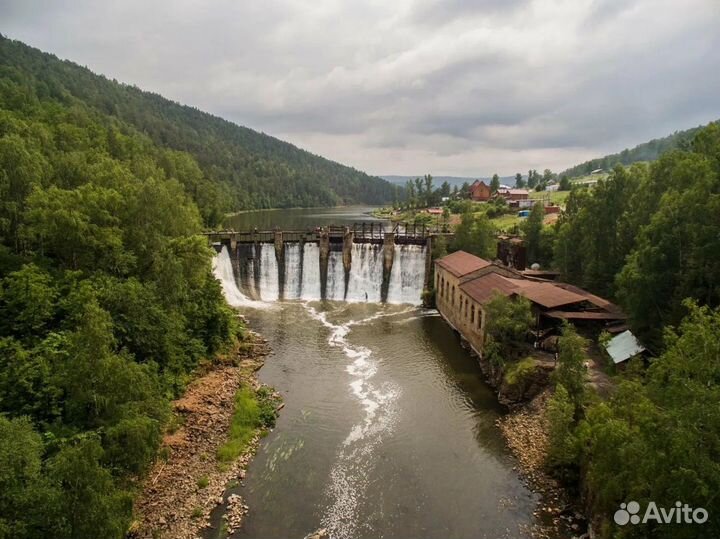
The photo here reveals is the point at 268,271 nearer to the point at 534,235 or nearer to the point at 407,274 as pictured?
the point at 407,274

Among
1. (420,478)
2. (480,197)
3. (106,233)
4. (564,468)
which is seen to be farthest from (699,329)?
(480,197)

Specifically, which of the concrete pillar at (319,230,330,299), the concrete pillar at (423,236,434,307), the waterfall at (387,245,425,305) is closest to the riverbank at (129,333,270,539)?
the concrete pillar at (319,230,330,299)

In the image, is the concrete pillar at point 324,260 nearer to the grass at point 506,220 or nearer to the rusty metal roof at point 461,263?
the rusty metal roof at point 461,263

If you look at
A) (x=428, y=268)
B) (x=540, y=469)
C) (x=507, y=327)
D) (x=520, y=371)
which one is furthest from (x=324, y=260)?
(x=540, y=469)

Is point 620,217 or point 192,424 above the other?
point 620,217

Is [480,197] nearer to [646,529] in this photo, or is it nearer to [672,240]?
[672,240]

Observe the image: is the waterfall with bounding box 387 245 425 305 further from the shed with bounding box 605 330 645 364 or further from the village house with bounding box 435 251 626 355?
the shed with bounding box 605 330 645 364

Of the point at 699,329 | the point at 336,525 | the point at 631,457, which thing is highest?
the point at 699,329
